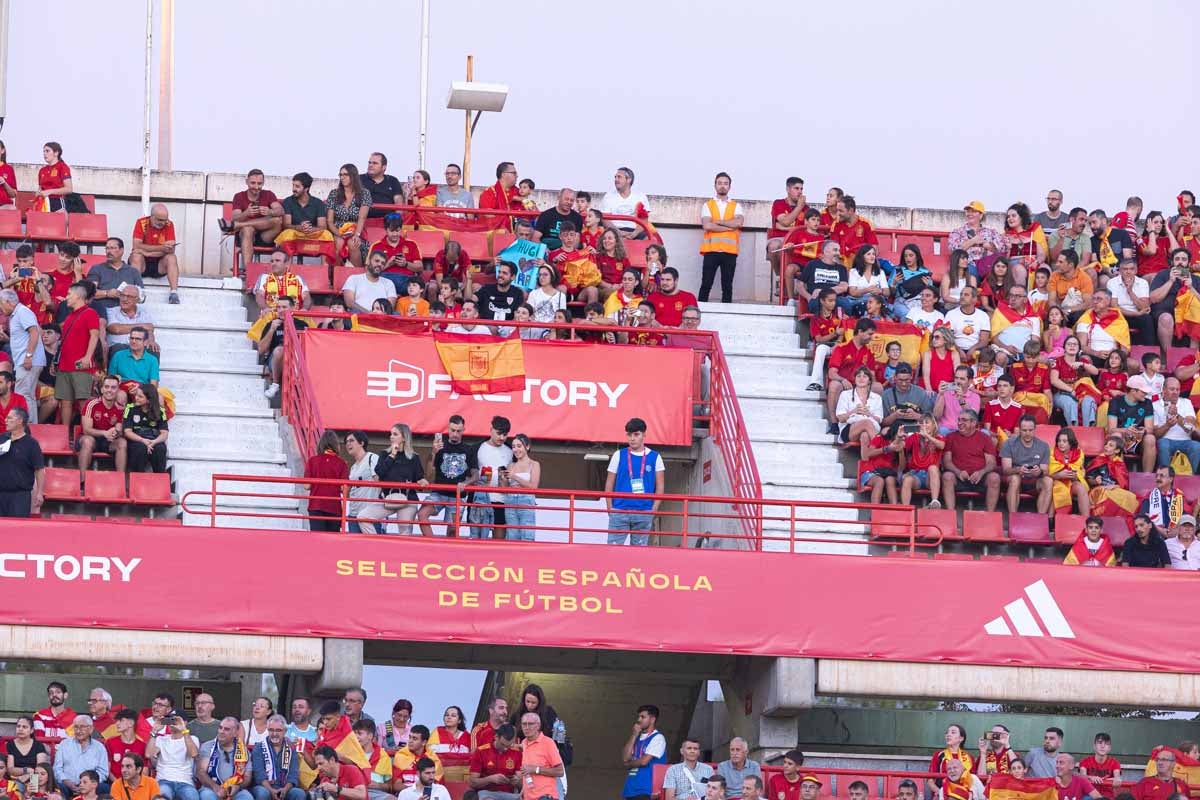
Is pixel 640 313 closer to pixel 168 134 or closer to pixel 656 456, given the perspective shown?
pixel 656 456

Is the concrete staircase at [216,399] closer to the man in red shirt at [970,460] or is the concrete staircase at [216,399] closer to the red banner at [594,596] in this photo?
the red banner at [594,596]

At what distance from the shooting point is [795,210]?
90.9ft

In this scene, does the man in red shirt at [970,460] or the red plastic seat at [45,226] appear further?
the red plastic seat at [45,226]

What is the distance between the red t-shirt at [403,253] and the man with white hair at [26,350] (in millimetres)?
4157

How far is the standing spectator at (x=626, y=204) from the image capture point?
27.8 metres

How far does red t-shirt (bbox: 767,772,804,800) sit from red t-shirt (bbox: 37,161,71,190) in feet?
37.9

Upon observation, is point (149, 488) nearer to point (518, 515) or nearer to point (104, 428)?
point (104, 428)

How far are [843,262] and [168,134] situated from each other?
29.6 ft

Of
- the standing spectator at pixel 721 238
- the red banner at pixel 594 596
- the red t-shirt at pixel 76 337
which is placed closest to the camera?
the red banner at pixel 594 596

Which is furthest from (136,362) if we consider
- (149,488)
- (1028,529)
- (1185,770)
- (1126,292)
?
Result: (1126,292)

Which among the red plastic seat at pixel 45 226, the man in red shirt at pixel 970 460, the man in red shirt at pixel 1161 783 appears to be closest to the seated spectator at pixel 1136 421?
the man in red shirt at pixel 970 460

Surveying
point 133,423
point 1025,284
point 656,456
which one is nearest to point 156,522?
point 133,423

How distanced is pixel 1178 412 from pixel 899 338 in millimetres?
2818

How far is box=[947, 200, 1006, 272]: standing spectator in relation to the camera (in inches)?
1064
